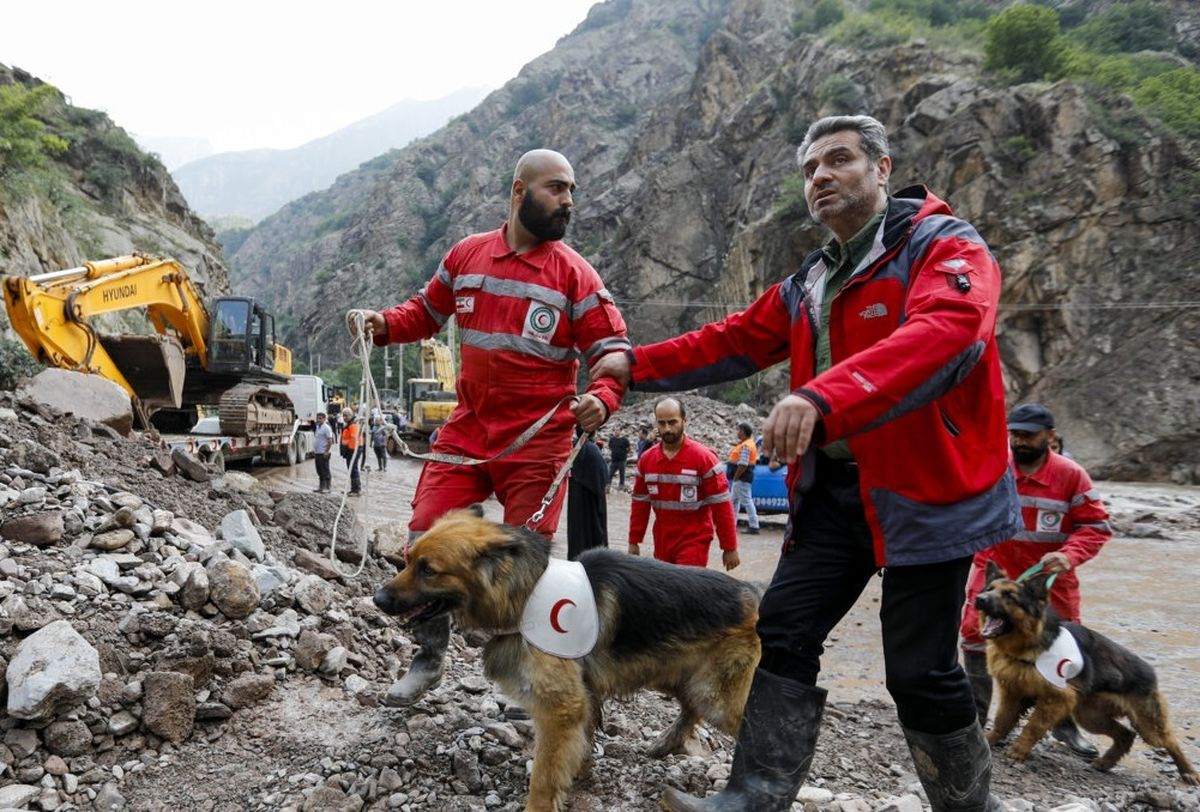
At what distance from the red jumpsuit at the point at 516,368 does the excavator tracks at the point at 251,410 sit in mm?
12389

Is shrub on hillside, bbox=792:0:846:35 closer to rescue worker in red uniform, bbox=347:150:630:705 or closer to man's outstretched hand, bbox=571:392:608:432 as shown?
rescue worker in red uniform, bbox=347:150:630:705

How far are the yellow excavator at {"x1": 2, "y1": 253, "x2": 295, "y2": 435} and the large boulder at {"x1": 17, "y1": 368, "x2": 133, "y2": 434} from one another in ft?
4.78

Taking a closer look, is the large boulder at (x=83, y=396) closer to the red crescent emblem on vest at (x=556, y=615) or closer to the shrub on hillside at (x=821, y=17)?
the red crescent emblem on vest at (x=556, y=615)

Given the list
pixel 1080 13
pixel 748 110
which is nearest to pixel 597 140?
pixel 748 110

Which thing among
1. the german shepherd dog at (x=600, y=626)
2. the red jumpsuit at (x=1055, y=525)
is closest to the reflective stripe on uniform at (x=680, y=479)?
the red jumpsuit at (x=1055, y=525)

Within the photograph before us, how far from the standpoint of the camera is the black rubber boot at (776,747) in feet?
6.86

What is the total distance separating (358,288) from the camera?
92500 mm

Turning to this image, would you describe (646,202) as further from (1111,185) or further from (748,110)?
(1111,185)

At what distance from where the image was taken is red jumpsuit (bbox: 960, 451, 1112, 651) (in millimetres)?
4301

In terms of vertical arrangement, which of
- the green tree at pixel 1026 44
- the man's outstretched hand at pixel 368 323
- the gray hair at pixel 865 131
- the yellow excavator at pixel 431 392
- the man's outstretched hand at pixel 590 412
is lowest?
the yellow excavator at pixel 431 392

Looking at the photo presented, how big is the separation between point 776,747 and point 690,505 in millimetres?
3234

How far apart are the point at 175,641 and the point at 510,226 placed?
2544mm

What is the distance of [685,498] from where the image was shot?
5.35 meters

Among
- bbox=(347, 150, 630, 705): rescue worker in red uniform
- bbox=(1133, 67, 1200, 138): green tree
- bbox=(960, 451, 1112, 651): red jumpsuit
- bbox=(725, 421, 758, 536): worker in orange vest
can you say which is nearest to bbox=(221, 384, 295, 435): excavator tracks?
bbox=(725, 421, 758, 536): worker in orange vest
